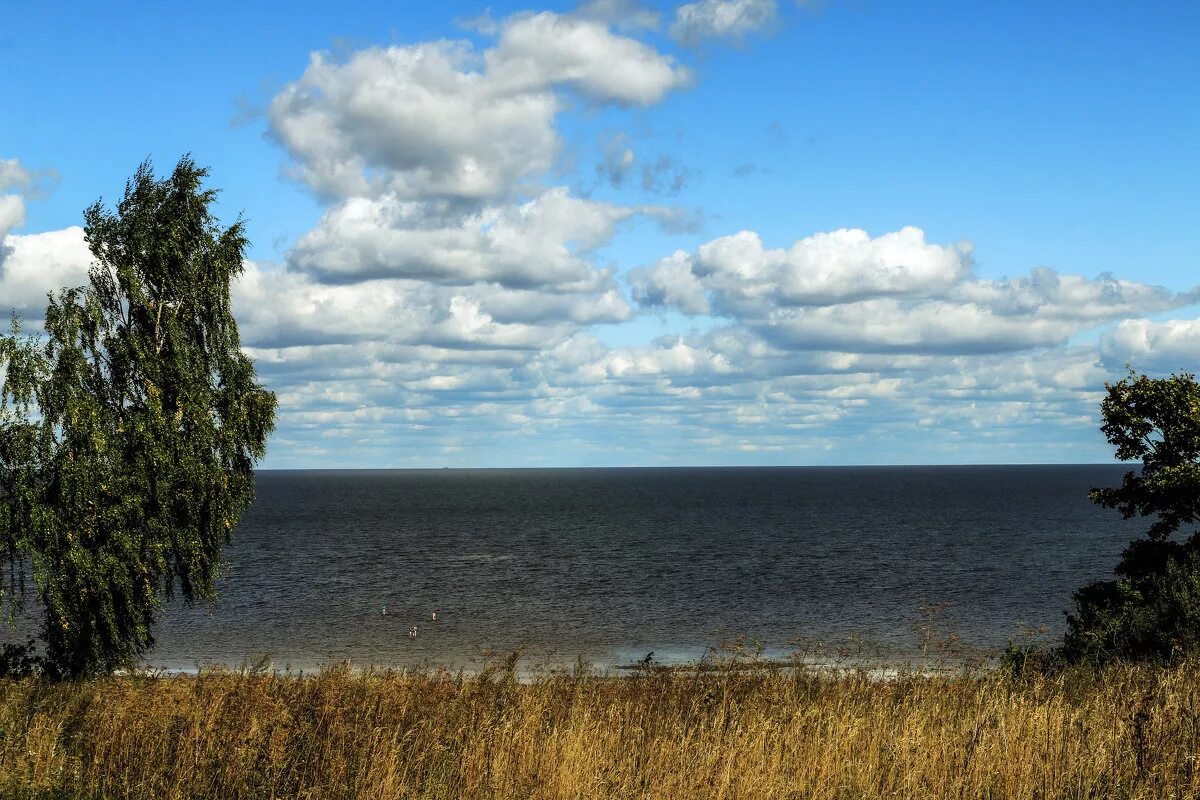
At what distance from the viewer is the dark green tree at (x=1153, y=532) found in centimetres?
2545

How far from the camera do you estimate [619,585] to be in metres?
70.6

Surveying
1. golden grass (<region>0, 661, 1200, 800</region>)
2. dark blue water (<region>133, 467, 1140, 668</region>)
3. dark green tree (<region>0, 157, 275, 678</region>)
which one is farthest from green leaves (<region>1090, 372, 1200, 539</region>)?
dark green tree (<region>0, 157, 275, 678</region>)

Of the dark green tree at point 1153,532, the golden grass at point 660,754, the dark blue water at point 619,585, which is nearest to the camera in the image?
the golden grass at point 660,754

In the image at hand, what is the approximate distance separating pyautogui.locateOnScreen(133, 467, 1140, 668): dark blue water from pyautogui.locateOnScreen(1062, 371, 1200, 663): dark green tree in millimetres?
13802

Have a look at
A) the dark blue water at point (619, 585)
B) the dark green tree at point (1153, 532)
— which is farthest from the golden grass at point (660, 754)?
the dark blue water at point (619, 585)

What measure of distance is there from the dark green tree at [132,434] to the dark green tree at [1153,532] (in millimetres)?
25548

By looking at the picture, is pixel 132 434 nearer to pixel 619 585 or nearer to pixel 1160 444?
pixel 1160 444

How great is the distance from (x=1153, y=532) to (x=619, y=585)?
4457 cm

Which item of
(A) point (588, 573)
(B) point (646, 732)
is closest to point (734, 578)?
(A) point (588, 573)

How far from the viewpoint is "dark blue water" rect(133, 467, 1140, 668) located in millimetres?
48500

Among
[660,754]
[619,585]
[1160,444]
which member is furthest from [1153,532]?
[619,585]

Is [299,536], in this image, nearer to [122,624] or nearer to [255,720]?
[122,624]

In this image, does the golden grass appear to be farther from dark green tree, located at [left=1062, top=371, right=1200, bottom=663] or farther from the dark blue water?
the dark blue water

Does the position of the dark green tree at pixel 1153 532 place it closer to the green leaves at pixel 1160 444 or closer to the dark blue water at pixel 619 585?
the green leaves at pixel 1160 444
